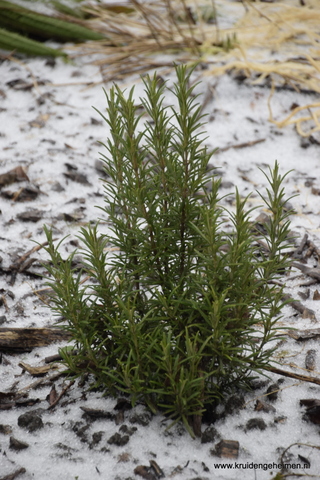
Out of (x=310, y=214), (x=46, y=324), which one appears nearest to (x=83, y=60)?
(x=310, y=214)

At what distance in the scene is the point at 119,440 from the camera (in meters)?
1.56

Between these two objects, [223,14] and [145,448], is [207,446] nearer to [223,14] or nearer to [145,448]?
[145,448]

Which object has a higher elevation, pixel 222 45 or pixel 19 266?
pixel 222 45

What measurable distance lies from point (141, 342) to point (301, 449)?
0.61 m

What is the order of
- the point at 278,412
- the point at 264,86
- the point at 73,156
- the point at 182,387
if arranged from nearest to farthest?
the point at 182,387
the point at 278,412
the point at 73,156
the point at 264,86

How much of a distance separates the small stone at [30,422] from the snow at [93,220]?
2 centimetres

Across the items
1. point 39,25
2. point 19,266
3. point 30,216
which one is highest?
point 39,25

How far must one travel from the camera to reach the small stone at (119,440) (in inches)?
61.3

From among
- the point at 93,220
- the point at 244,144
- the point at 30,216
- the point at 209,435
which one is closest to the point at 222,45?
the point at 244,144

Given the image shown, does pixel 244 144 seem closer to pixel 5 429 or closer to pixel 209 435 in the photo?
pixel 209 435

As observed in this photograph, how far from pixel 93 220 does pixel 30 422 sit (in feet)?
4.54

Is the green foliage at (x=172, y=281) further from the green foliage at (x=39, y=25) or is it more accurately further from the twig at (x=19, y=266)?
the green foliage at (x=39, y=25)

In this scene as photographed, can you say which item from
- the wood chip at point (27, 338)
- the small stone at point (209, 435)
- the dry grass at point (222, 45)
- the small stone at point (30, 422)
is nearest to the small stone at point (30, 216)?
the wood chip at point (27, 338)

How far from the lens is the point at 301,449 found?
5.02 feet
